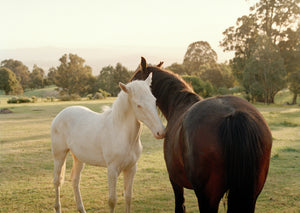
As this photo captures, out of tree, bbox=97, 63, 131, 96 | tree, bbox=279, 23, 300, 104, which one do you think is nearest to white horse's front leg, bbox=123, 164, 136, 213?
tree, bbox=279, 23, 300, 104

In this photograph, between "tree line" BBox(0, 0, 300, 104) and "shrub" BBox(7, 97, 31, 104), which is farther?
"shrub" BBox(7, 97, 31, 104)

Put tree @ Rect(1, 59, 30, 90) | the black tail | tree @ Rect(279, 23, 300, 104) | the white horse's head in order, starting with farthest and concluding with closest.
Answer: tree @ Rect(1, 59, 30, 90) < tree @ Rect(279, 23, 300, 104) < the white horse's head < the black tail

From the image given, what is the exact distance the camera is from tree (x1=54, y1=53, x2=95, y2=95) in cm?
5422

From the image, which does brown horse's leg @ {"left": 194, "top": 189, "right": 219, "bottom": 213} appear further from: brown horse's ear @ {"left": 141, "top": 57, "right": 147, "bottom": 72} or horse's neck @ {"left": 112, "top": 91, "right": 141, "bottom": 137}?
brown horse's ear @ {"left": 141, "top": 57, "right": 147, "bottom": 72}

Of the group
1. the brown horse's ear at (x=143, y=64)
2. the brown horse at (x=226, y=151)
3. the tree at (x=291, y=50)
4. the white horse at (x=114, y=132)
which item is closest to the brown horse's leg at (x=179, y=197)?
the white horse at (x=114, y=132)

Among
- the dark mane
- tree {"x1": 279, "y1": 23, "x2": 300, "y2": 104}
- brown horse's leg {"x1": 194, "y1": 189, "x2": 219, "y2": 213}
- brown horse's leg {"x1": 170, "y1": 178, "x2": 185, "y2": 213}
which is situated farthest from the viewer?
tree {"x1": 279, "y1": 23, "x2": 300, "y2": 104}

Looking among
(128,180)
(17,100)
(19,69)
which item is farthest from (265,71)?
(19,69)

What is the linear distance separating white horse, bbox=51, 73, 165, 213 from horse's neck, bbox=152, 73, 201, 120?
381mm

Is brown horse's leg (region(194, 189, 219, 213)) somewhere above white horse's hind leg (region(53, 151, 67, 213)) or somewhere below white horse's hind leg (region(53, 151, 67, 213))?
above

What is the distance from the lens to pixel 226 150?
2.06m

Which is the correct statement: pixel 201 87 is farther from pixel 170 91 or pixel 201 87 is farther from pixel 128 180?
pixel 128 180

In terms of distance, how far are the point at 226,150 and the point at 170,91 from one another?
5.48ft

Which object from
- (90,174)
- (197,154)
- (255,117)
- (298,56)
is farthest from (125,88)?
(298,56)

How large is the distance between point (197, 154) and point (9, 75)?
56.3m
